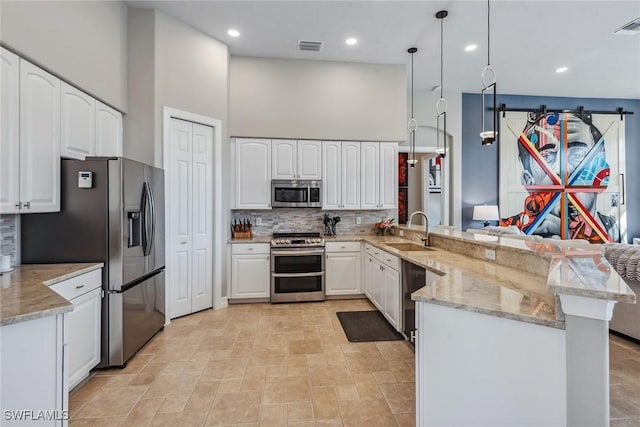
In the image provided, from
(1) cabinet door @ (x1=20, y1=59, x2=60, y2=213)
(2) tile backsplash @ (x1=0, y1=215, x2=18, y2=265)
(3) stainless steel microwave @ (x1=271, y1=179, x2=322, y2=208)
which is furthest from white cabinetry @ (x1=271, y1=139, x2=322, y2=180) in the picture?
(2) tile backsplash @ (x1=0, y1=215, x2=18, y2=265)

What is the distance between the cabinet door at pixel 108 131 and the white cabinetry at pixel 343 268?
9.28 feet

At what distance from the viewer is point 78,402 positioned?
6.98 ft

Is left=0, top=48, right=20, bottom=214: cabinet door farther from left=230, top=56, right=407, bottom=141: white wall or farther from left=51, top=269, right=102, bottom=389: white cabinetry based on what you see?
left=230, top=56, right=407, bottom=141: white wall

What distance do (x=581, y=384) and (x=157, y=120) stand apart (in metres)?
4.05

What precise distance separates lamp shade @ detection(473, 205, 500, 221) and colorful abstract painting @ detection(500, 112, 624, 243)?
1.80ft

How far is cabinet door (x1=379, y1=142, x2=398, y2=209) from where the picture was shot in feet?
15.9

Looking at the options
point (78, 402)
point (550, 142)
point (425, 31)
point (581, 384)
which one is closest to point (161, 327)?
point (78, 402)

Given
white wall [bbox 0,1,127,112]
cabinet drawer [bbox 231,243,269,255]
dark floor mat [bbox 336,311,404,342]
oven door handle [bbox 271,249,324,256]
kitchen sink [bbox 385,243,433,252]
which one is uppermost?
white wall [bbox 0,1,127,112]

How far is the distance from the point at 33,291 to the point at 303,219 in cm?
353

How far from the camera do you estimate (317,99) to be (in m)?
4.73

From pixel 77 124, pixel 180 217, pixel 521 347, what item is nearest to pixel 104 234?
pixel 77 124

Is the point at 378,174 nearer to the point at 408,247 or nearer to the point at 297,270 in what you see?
the point at 408,247

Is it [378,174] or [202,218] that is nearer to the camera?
[202,218]

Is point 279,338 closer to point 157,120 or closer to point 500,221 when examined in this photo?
point 157,120
